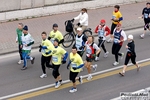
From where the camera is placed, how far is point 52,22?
17406mm

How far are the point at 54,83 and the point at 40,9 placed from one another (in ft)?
24.4

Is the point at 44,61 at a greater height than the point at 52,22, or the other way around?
the point at 52,22

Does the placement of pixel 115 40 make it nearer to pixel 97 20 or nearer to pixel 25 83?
pixel 25 83

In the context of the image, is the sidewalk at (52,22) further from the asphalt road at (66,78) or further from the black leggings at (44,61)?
the black leggings at (44,61)

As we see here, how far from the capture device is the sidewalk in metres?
14.8

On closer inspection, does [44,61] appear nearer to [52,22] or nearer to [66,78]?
[66,78]

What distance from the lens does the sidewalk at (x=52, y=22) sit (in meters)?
14.8

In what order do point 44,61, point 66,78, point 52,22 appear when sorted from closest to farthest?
point 44,61 < point 66,78 < point 52,22

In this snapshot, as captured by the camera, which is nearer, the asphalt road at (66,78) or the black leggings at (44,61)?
the asphalt road at (66,78)

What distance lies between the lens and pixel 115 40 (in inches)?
490

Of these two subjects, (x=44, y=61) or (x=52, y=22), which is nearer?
(x=44, y=61)

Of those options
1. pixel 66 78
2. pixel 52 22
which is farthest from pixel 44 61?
pixel 52 22

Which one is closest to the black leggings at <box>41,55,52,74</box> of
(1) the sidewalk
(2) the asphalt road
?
(2) the asphalt road

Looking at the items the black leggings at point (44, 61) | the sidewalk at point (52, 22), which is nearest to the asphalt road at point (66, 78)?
the black leggings at point (44, 61)
